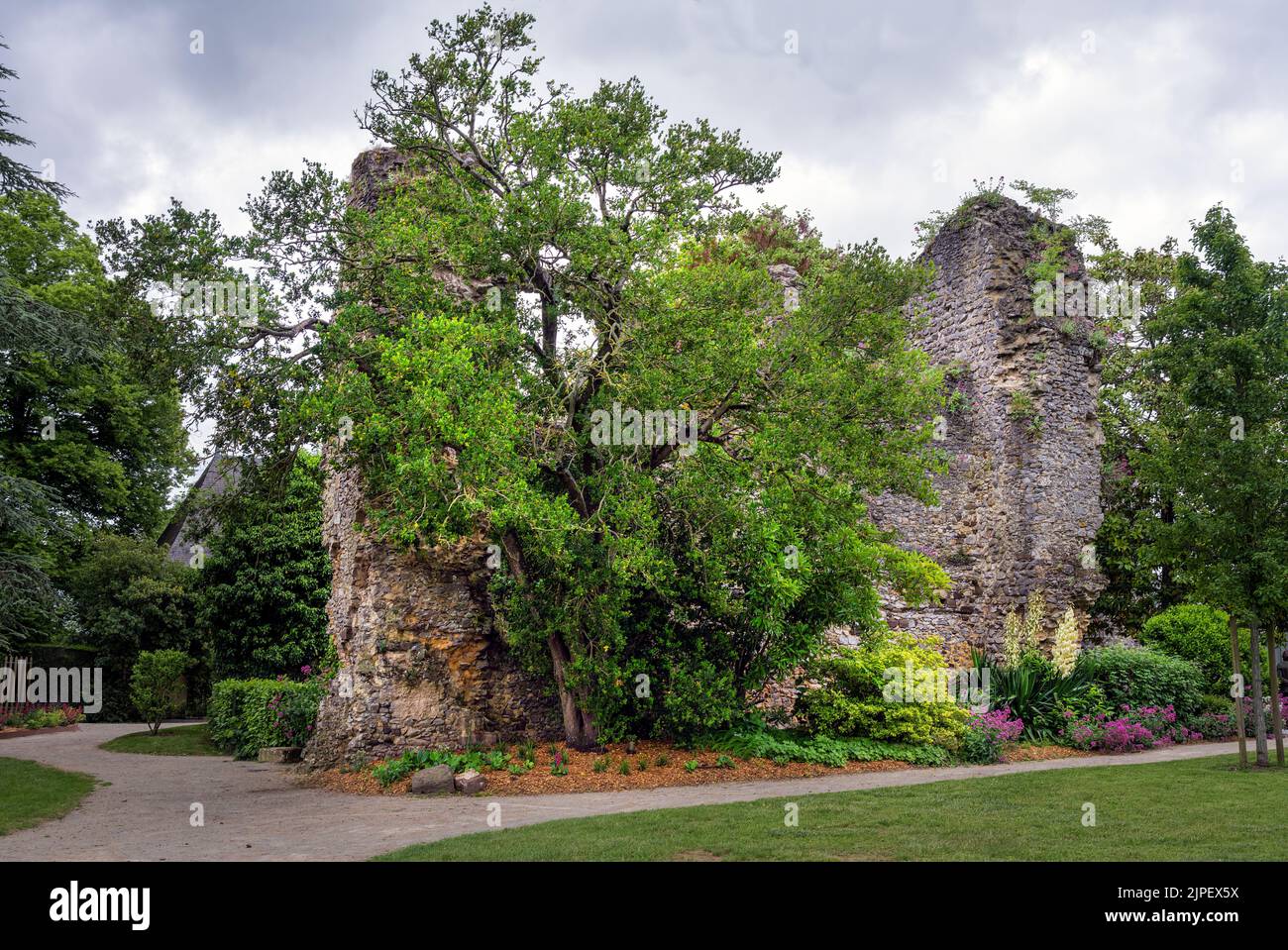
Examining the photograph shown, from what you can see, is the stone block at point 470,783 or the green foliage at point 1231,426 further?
the green foliage at point 1231,426

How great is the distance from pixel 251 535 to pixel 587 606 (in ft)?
41.6

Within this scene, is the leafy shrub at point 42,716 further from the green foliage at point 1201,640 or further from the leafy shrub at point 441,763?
the green foliage at point 1201,640

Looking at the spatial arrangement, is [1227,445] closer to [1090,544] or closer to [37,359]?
[1090,544]

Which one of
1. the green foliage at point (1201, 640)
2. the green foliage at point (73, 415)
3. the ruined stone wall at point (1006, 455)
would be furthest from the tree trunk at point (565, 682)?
the green foliage at point (73, 415)

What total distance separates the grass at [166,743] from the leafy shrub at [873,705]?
12001 millimetres

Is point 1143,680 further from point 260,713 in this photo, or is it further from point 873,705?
point 260,713

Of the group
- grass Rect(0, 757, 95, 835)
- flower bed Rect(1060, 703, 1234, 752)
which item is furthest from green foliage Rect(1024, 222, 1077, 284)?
grass Rect(0, 757, 95, 835)

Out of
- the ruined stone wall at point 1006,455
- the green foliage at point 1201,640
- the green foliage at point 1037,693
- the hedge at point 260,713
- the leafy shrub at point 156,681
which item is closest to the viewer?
the green foliage at point 1037,693

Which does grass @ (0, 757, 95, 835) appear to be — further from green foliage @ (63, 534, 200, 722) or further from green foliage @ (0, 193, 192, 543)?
green foliage @ (0, 193, 192, 543)

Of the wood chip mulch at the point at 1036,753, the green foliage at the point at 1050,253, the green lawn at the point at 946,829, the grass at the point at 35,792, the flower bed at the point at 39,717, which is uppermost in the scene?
the green foliage at the point at 1050,253

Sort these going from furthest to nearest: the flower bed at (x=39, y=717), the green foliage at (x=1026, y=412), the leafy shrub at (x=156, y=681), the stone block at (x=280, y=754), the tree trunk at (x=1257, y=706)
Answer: the flower bed at (x=39, y=717), the leafy shrub at (x=156, y=681), the green foliage at (x=1026, y=412), the stone block at (x=280, y=754), the tree trunk at (x=1257, y=706)

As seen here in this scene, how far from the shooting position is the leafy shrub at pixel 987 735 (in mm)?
13930

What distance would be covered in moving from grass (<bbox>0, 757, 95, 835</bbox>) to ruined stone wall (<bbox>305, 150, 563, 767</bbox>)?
10.5 ft

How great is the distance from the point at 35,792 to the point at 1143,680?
1681cm
